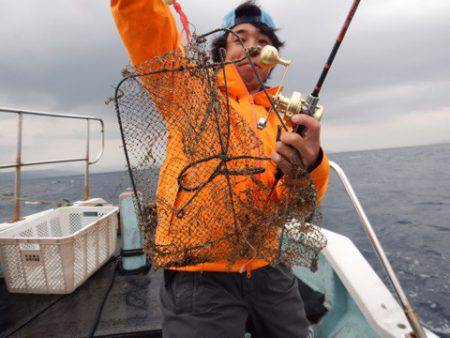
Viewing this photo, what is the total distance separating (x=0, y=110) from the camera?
10.3ft

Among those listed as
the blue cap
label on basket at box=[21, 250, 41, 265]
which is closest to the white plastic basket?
label on basket at box=[21, 250, 41, 265]

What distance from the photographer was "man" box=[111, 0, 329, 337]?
1.30 meters

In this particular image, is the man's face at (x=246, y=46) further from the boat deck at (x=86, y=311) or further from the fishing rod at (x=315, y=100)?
the boat deck at (x=86, y=311)

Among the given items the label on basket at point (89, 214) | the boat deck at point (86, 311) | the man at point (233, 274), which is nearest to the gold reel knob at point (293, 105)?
the man at point (233, 274)

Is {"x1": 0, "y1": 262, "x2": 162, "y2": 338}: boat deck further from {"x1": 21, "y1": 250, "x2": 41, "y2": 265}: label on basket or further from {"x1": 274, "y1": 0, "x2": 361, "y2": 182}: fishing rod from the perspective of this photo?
{"x1": 274, "y1": 0, "x2": 361, "y2": 182}: fishing rod

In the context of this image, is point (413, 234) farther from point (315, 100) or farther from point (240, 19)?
point (315, 100)

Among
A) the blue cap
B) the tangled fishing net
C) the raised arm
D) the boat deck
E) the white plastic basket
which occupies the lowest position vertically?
the boat deck

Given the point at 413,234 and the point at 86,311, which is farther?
the point at 413,234

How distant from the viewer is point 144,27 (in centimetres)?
135

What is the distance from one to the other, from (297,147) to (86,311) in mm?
2667

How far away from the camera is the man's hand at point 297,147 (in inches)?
46.9

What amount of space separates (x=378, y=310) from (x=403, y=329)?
0.84 feet

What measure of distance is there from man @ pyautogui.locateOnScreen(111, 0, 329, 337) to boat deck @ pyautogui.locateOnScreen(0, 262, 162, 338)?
1.22 m

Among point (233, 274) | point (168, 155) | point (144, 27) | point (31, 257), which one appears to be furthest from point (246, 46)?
point (31, 257)
